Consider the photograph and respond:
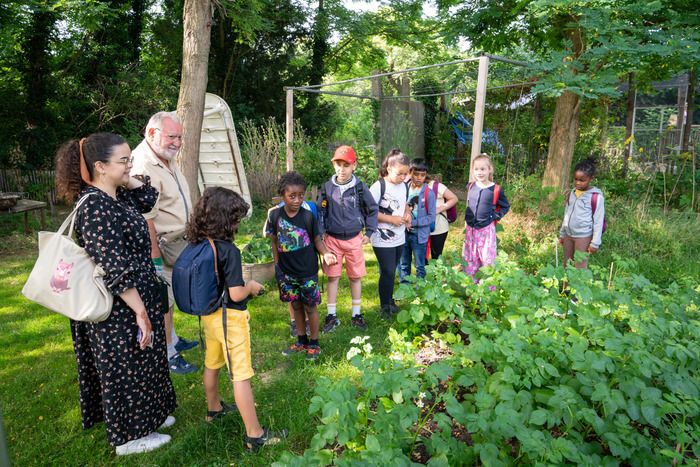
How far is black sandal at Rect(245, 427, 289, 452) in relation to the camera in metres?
2.54

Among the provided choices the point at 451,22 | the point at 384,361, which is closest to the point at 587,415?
the point at 384,361

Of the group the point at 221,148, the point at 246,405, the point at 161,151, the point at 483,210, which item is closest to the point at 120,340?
the point at 246,405

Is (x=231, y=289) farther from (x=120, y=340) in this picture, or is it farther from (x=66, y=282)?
(x=66, y=282)

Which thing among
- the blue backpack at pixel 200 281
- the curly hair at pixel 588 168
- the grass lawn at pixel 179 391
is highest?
the curly hair at pixel 588 168

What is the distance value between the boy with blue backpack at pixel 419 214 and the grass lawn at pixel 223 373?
0.70m

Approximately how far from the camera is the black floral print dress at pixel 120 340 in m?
Result: 2.27

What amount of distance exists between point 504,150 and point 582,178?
5692 mm

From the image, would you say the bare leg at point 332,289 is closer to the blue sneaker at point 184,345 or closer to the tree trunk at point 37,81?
the blue sneaker at point 184,345

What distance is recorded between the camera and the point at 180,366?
3516mm

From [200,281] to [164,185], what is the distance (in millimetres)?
1012

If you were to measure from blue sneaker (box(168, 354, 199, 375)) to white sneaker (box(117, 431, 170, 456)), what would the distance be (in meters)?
0.82

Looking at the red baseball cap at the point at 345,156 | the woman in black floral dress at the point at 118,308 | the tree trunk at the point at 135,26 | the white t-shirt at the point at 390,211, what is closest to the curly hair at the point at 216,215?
the woman in black floral dress at the point at 118,308

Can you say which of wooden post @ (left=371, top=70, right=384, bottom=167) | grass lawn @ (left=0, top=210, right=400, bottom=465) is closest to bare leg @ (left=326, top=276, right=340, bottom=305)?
grass lawn @ (left=0, top=210, right=400, bottom=465)

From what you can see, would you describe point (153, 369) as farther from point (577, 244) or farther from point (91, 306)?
point (577, 244)
